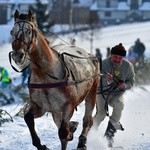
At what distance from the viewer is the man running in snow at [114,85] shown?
8.54m

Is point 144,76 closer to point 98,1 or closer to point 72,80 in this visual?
point 72,80

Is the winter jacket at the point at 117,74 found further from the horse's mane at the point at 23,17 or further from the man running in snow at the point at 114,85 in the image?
the horse's mane at the point at 23,17

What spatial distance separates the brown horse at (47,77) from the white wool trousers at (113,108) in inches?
60.9

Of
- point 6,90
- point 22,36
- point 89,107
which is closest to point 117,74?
point 89,107

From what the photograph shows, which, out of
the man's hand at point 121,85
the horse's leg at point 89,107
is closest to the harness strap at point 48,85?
the horse's leg at point 89,107

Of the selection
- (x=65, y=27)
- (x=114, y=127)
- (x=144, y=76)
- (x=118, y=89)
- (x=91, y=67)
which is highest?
(x=91, y=67)

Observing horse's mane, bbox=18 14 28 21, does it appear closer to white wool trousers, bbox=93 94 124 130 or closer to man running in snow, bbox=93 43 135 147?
man running in snow, bbox=93 43 135 147

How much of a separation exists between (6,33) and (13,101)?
3574 cm

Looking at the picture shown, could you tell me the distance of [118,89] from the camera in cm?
870

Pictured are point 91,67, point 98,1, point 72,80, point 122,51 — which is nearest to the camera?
point 72,80

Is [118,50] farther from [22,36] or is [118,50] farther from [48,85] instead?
[22,36]

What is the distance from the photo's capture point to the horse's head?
5.68 m

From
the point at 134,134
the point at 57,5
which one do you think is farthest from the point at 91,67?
the point at 57,5

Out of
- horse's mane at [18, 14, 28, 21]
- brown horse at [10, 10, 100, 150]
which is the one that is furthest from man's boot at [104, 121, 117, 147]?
horse's mane at [18, 14, 28, 21]
